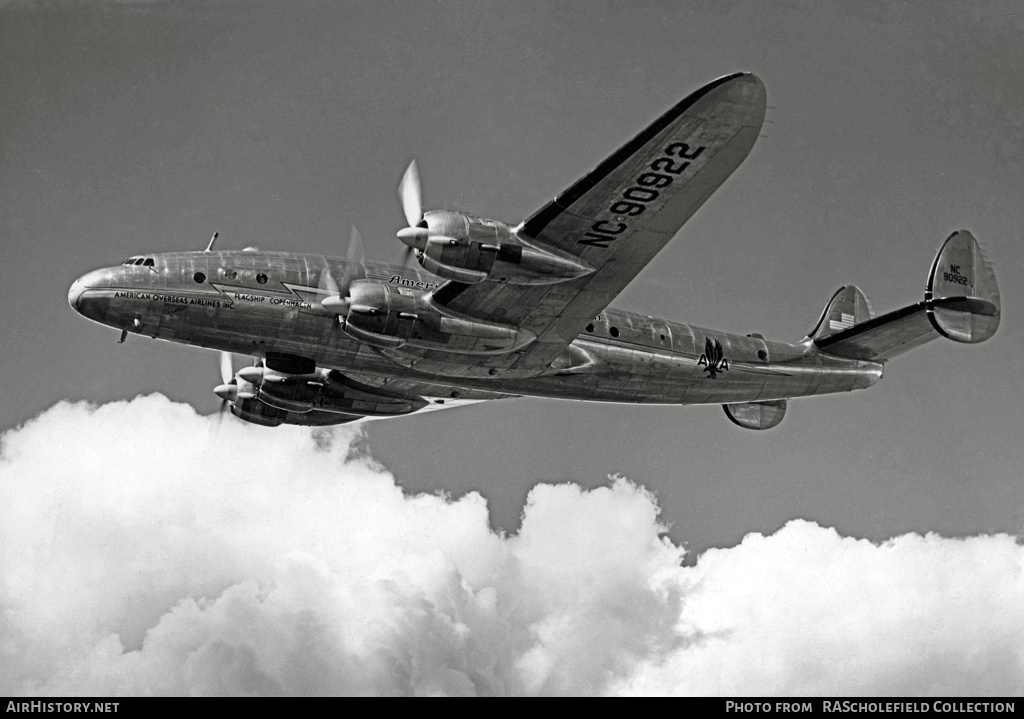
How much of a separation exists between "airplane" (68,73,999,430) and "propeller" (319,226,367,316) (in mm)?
34

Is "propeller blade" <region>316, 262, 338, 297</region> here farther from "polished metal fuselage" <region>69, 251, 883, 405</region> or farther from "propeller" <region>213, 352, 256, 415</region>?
"propeller" <region>213, 352, 256, 415</region>

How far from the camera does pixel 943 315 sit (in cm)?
2525

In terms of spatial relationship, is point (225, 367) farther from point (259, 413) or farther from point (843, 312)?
point (843, 312)

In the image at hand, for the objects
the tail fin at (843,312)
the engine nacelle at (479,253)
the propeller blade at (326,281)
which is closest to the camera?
the engine nacelle at (479,253)

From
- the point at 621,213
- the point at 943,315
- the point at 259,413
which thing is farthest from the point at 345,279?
the point at 943,315

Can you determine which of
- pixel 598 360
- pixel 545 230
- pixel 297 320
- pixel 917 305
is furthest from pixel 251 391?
pixel 917 305

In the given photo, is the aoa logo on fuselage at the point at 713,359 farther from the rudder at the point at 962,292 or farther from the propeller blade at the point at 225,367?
the propeller blade at the point at 225,367

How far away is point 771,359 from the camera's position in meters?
26.5

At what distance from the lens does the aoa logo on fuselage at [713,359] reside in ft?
82.7

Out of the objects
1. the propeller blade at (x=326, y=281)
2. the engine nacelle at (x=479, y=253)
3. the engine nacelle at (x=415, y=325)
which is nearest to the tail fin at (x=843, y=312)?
the engine nacelle at (x=415, y=325)

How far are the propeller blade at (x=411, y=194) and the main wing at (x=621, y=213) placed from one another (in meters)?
1.62

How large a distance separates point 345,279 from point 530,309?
3546 mm
